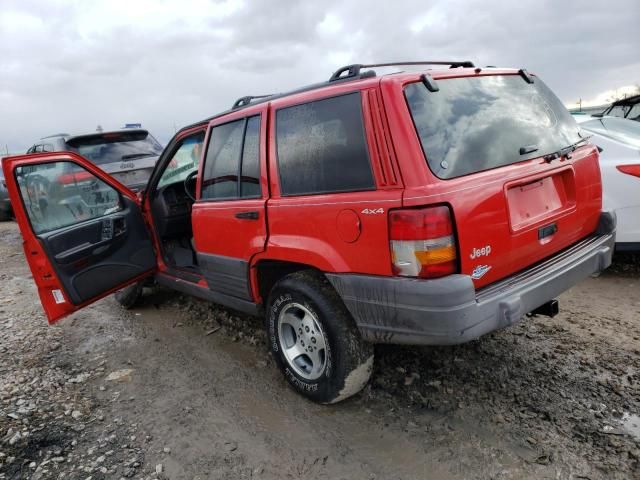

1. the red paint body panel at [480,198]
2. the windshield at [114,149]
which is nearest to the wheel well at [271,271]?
the red paint body panel at [480,198]

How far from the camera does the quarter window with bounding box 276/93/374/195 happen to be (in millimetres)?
2355

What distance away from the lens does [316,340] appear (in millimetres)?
2783

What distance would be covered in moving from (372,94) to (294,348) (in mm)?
1647

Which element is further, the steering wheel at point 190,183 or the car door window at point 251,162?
the steering wheel at point 190,183

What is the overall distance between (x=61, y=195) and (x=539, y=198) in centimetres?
354

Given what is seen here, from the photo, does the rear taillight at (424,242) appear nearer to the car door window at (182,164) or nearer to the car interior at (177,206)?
the car interior at (177,206)

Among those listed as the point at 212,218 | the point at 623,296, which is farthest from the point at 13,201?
the point at 623,296

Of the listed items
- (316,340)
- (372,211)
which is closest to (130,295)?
(316,340)

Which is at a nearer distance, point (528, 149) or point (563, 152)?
point (528, 149)

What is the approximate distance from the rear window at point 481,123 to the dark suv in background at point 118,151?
5.55 m

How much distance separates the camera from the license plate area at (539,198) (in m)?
2.38

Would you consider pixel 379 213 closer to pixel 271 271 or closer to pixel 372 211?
pixel 372 211

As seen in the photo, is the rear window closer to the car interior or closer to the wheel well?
the wheel well

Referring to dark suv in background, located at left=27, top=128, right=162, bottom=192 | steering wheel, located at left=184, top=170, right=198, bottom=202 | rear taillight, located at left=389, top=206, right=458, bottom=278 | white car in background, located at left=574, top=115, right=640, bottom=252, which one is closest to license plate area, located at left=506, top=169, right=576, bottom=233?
rear taillight, located at left=389, top=206, right=458, bottom=278
